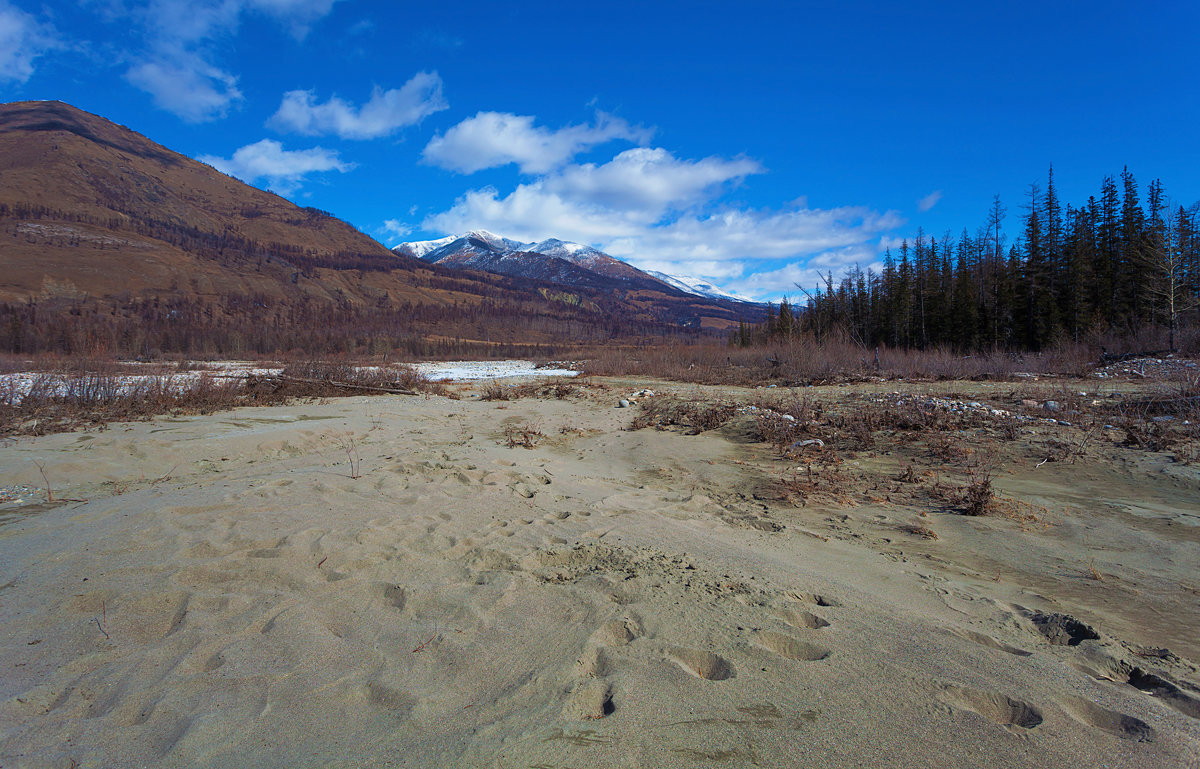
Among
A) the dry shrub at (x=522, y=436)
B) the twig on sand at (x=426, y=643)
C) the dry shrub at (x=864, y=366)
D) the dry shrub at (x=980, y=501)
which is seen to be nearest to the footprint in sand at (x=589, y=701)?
the twig on sand at (x=426, y=643)

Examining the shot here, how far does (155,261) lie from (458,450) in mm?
115889

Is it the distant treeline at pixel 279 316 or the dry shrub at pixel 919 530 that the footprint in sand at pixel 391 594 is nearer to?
the dry shrub at pixel 919 530

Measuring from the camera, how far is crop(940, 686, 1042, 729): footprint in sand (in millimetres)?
2248

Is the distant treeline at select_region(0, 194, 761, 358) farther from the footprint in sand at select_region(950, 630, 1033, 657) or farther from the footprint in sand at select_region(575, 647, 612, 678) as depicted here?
the footprint in sand at select_region(950, 630, 1033, 657)

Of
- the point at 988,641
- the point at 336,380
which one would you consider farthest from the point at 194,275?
the point at 988,641

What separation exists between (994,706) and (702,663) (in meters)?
1.33

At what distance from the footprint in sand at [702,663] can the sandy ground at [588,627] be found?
0.02 metres

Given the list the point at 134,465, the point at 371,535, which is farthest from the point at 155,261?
the point at 371,535

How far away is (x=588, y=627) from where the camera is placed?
9.96 feet

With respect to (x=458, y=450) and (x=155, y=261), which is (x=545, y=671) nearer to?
(x=458, y=450)

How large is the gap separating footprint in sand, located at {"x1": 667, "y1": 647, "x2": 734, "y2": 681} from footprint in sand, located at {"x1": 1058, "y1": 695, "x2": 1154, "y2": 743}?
1501mm

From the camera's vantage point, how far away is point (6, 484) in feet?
21.5

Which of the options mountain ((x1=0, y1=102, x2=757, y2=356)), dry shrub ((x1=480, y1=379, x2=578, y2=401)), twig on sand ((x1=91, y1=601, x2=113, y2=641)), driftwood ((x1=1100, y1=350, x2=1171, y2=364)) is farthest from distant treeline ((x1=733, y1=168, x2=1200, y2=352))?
mountain ((x1=0, y1=102, x2=757, y2=356))

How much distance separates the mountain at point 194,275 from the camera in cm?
6656
